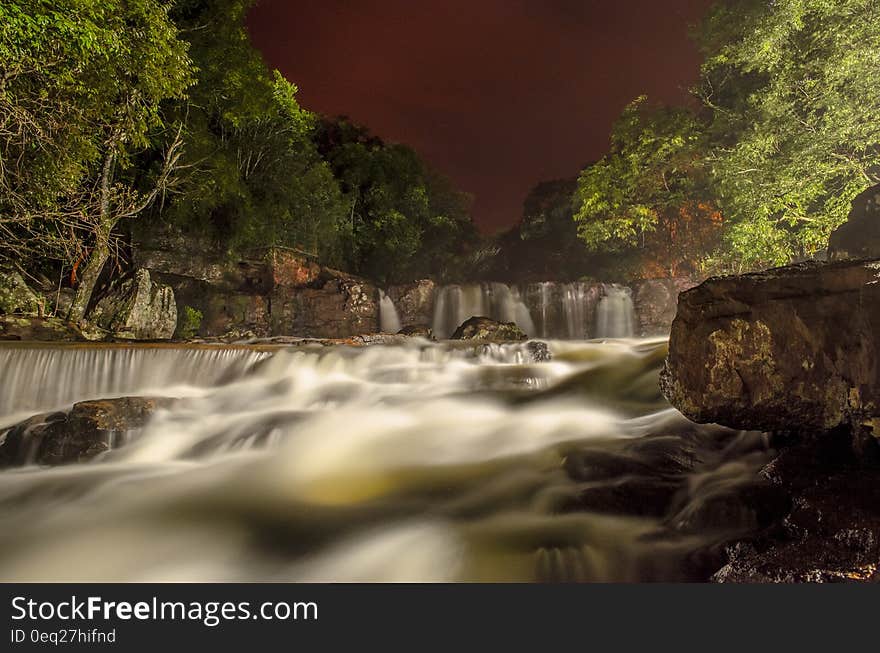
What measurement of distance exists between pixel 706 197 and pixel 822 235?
9297 millimetres

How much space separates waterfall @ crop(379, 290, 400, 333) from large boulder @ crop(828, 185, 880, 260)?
14.3m

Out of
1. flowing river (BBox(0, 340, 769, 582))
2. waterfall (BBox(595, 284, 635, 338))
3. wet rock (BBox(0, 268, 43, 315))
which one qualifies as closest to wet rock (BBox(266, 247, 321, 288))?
wet rock (BBox(0, 268, 43, 315))

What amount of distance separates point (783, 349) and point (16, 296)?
49.3 feet

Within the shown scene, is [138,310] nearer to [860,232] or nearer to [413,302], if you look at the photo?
[413,302]

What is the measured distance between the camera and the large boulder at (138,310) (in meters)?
12.2

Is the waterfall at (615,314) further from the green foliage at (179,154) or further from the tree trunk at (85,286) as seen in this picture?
the tree trunk at (85,286)

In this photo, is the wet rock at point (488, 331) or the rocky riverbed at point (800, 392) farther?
the wet rock at point (488, 331)

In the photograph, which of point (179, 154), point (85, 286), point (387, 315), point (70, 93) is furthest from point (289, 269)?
point (70, 93)

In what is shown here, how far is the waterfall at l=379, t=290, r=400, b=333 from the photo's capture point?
18497 millimetres

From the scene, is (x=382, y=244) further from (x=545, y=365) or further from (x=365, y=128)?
(x=545, y=365)

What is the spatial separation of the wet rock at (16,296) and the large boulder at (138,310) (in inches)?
58.0

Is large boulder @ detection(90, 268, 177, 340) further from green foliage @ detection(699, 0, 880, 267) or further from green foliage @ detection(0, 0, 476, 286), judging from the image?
green foliage @ detection(699, 0, 880, 267)

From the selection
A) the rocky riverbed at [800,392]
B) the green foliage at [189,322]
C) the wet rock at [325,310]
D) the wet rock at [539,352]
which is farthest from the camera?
the wet rock at [325,310]

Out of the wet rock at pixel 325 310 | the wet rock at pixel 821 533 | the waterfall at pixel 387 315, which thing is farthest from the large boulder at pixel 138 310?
the wet rock at pixel 821 533
